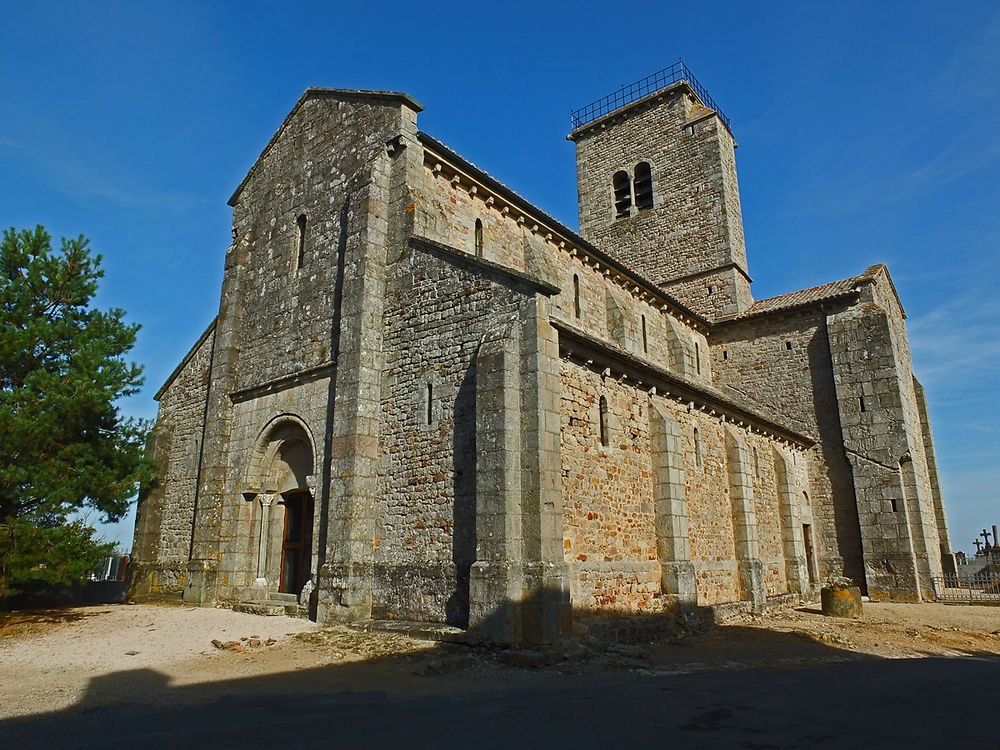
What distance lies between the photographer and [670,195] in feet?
87.0

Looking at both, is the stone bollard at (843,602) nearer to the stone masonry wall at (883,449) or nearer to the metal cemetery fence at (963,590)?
the stone masonry wall at (883,449)

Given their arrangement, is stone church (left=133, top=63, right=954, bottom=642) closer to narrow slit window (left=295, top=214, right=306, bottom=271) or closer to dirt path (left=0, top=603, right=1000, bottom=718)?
narrow slit window (left=295, top=214, right=306, bottom=271)

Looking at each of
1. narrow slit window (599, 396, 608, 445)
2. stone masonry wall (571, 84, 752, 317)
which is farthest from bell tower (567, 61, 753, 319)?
narrow slit window (599, 396, 608, 445)

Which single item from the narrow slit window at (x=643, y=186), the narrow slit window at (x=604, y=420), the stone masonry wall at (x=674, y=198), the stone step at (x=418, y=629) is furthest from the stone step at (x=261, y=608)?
the narrow slit window at (x=643, y=186)

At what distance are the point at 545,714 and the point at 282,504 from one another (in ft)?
30.7

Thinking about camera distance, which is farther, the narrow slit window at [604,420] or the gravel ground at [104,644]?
the narrow slit window at [604,420]

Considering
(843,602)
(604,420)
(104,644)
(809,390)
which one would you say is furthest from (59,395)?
(809,390)

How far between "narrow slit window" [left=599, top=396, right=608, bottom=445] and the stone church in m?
0.12

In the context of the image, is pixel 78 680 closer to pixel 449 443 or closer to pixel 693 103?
pixel 449 443

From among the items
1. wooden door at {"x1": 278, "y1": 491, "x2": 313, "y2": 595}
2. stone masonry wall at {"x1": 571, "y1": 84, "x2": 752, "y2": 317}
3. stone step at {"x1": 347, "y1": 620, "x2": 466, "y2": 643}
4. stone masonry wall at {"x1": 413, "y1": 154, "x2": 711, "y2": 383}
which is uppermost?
stone masonry wall at {"x1": 571, "y1": 84, "x2": 752, "y2": 317}

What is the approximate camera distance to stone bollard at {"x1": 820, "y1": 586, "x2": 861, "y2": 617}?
1473 cm

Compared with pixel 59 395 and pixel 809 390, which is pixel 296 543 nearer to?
pixel 59 395

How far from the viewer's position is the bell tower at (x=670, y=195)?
2453 centimetres

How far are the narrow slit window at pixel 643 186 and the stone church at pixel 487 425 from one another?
731 cm
